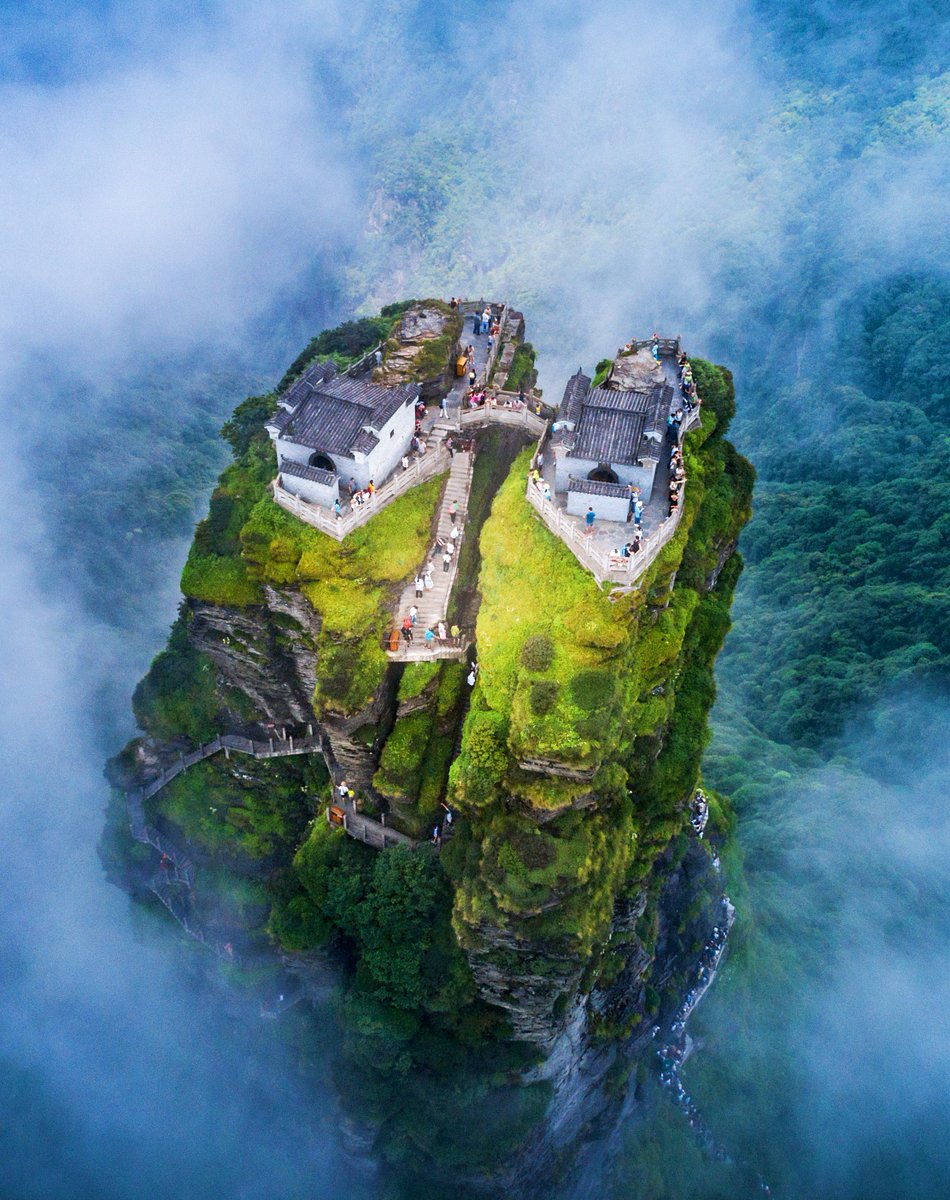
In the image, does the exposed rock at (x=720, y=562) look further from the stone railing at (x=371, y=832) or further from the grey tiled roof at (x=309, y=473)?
the stone railing at (x=371, y=832)

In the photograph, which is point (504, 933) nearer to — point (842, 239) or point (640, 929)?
point (640, 929)

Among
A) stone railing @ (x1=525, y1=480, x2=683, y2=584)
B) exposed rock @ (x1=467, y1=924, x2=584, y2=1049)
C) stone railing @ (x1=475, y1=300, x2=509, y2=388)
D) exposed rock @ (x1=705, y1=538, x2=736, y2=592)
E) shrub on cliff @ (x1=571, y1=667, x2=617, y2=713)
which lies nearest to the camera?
shrub on cliff @ (x1=571, y1=667, x2=617, y2=713)

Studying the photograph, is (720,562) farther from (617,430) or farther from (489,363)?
(489,363)

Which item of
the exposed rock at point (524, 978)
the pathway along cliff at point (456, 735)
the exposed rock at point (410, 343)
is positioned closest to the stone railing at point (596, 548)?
the pathway along cliff at point (456, 735)

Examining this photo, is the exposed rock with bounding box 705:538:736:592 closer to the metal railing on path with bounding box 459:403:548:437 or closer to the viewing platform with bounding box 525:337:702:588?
the viewing platform with bounding box 525:337:702:588

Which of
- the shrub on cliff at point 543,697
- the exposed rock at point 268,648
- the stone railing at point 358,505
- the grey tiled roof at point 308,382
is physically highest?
the grey tiled roof at point 308,382

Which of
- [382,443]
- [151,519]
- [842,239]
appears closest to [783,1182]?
[382,443]

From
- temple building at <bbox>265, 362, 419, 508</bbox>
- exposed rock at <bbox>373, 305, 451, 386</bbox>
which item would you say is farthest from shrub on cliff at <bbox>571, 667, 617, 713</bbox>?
exposed rock at <bbox>373, 305, 451, 386</bbox>
